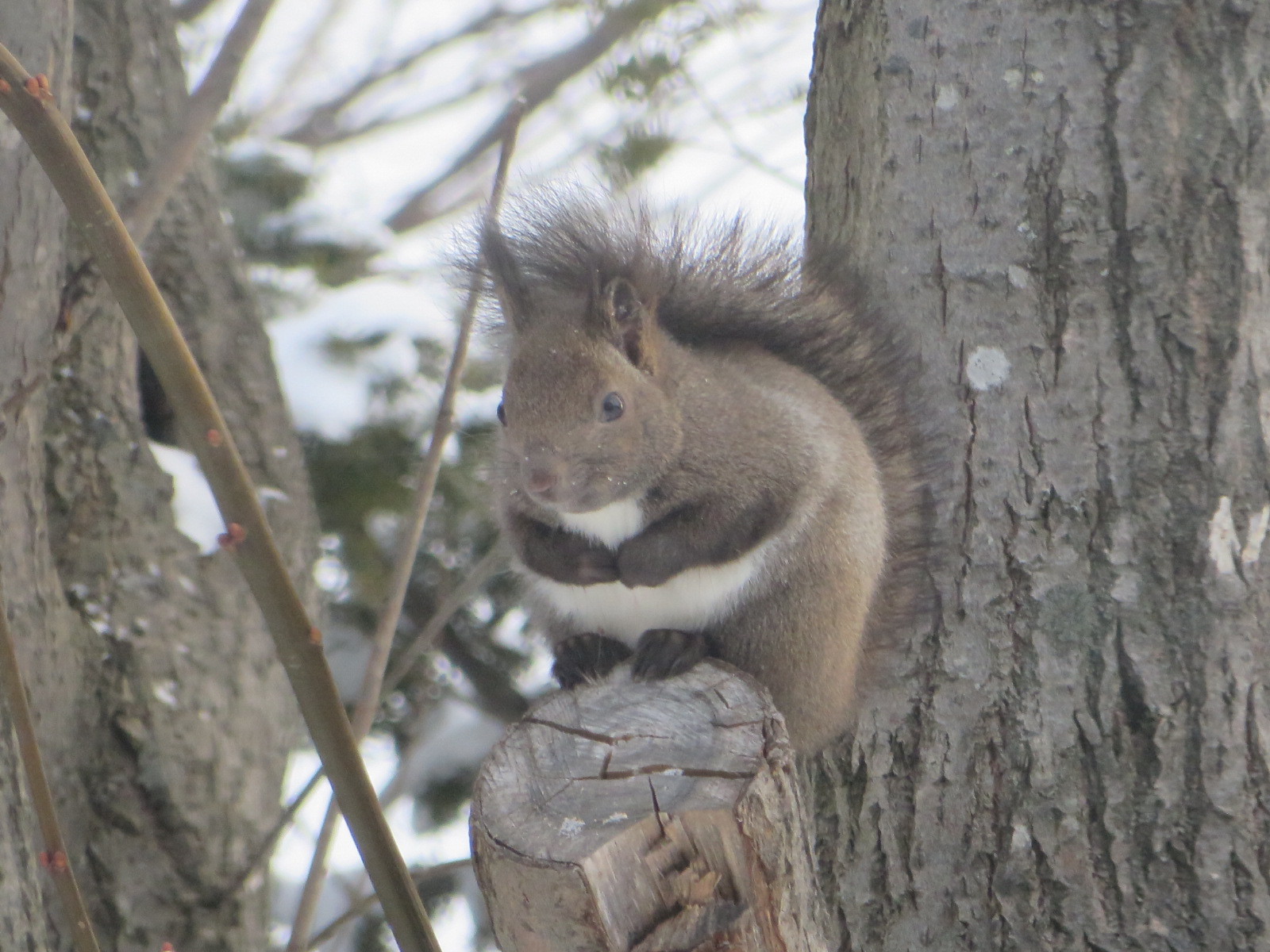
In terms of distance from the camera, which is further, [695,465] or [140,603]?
[140,603]

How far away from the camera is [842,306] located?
2246 millimetres

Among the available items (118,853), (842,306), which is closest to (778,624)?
(842,306)

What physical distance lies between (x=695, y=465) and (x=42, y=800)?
102 centimetres

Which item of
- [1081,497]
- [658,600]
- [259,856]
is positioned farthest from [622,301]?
[259,856]

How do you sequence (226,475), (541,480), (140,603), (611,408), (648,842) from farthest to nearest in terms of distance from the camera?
(140,603), (611,408), (541,480), (648,842), (226,475)

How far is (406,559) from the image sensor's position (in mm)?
2090

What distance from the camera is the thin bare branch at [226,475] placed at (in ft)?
3.87

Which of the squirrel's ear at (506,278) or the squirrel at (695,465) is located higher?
the squirrel's ear at (506,278)

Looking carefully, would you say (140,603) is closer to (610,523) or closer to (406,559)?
(406,559)

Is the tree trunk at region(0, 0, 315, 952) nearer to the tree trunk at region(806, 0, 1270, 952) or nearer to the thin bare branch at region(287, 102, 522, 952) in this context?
the thin bare branch at region(287, 102, 522, 952)

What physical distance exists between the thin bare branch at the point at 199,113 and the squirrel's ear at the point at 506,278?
0.46 meters

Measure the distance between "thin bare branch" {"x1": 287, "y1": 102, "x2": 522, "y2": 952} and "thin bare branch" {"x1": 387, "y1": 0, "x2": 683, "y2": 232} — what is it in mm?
3270

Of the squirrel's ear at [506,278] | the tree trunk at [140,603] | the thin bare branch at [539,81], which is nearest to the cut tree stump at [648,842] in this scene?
the squirrel's ear at [506,278]

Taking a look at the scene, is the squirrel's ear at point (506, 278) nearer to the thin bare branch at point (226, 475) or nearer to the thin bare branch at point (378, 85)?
the thin bare branch at point (226, 475)
